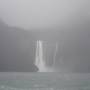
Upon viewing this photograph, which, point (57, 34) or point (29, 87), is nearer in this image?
point (29, 87)

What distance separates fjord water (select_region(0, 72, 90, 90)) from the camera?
128 centimetres

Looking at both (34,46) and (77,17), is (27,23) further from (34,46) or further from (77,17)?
(77,17)

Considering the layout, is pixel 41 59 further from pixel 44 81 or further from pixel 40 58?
pixel 44 81

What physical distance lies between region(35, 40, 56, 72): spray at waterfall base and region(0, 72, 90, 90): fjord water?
36 mm

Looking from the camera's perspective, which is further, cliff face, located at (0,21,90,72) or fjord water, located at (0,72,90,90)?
cliff face, located at (0,21,90,72)

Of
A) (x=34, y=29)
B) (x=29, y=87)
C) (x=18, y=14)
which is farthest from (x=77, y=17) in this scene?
(x=29, y=87)

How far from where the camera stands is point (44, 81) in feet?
4.53

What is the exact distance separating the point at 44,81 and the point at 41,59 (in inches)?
6.7

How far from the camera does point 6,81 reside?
4.66 feet

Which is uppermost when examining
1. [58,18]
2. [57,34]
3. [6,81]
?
[58,18]

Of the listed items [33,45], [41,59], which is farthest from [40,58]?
[33,45]

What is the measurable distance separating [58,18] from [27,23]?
0.24 m

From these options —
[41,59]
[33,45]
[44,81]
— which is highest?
[33,45]

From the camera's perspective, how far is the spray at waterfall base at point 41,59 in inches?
56.7
